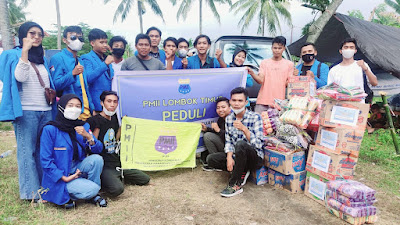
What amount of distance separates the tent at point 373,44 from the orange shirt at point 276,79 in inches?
134

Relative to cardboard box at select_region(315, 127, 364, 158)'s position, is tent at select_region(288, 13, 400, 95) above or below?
above

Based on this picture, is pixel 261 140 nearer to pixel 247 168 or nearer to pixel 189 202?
pixel 247 168

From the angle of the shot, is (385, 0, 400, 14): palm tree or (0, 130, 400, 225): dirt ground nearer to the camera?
(0, 130, 400, 225): dirt ground

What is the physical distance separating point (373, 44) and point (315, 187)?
15.9 ft

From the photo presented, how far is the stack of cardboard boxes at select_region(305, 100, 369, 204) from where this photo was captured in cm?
289

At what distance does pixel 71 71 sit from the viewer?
10.2 ft

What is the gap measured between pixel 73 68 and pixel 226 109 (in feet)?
7.05

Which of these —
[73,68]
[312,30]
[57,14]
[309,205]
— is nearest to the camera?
[309,205]

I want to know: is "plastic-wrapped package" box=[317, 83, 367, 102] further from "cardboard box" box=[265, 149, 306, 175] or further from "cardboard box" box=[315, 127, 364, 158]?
"cardboard box" box=[265, 149, 306, 175]

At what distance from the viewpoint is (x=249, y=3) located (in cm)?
2588

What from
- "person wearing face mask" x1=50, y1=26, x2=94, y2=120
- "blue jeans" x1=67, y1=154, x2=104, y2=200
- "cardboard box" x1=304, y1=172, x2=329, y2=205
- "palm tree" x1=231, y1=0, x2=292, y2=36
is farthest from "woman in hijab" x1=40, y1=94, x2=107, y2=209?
"palm tree" x1=231, y1=0, x2=292, y2=36

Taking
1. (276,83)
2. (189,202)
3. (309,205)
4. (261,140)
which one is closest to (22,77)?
(189,202)

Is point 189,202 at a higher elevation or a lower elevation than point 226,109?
lower

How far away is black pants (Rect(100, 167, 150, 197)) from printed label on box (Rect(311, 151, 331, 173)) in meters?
2.16
